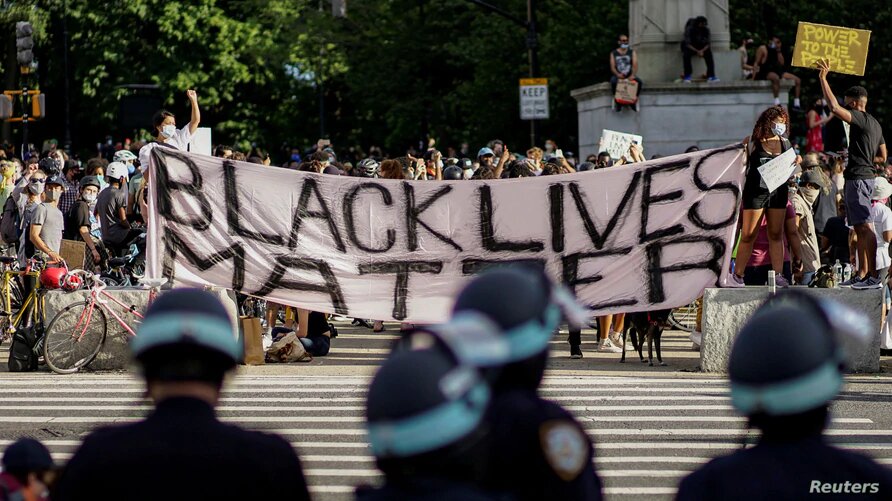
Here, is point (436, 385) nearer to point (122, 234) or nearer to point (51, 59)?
point (122, 234)

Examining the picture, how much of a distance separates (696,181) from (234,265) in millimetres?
4145

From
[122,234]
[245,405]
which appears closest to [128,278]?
[122,234]

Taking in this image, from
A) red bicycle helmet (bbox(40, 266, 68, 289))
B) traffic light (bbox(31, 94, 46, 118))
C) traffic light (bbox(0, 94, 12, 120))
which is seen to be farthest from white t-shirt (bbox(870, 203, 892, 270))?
traffic light (bbox(0, 94, 12, 120))

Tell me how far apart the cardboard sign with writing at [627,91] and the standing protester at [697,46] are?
3.50ft

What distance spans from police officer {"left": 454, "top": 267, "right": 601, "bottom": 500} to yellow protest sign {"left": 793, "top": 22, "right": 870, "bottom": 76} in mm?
13848

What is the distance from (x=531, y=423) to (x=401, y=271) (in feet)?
35.1

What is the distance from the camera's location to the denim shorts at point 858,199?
14.3 m

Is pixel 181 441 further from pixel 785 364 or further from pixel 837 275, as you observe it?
pixel 837 275

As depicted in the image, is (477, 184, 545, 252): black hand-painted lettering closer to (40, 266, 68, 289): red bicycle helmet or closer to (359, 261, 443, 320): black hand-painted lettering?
(359, 261, 443, 320): black hand-painted lettering

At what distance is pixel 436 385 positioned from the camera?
9.27 feet

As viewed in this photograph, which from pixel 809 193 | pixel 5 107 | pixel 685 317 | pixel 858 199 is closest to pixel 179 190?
pixel 858 199

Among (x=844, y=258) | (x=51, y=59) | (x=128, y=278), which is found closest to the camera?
(x=128, y=278)

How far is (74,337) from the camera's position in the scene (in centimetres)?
1370

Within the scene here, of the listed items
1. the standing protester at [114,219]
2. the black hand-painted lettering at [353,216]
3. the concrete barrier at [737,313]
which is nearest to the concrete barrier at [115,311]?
the black hand-painted lettering at [353,216]
